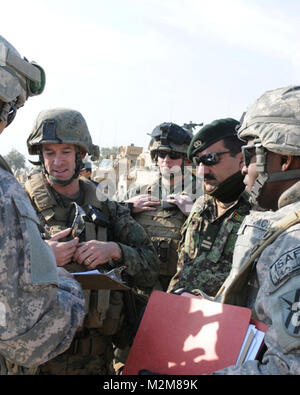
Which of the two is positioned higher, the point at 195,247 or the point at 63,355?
the point at 195,247

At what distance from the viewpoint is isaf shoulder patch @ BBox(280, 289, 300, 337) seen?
1651mm

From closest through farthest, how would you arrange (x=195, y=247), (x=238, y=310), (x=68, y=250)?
(x=238, y=310) → (x=68, y=250) → (x=195, y=247)

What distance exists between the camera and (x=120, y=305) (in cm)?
355

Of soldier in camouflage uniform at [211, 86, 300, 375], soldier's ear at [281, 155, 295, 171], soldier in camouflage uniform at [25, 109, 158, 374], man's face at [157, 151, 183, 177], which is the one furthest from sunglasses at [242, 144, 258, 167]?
man's face at [157, 151, 183, 177]

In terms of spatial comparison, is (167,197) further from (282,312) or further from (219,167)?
(282,312)

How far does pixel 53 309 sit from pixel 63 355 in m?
1.58

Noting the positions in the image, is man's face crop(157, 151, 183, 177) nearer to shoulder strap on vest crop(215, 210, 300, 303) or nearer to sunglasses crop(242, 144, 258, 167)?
sunglasses crop(242, 144, 258, 167)

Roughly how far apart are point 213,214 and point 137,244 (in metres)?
0.82

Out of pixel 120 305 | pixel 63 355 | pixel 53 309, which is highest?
pixel 53 309

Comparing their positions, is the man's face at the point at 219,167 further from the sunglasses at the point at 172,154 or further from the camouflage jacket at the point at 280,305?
the camouflage jacket at the point at 280,305

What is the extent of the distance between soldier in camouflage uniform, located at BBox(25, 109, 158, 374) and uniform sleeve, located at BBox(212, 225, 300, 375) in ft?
5.46

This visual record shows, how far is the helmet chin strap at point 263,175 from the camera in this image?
240 centimetres
